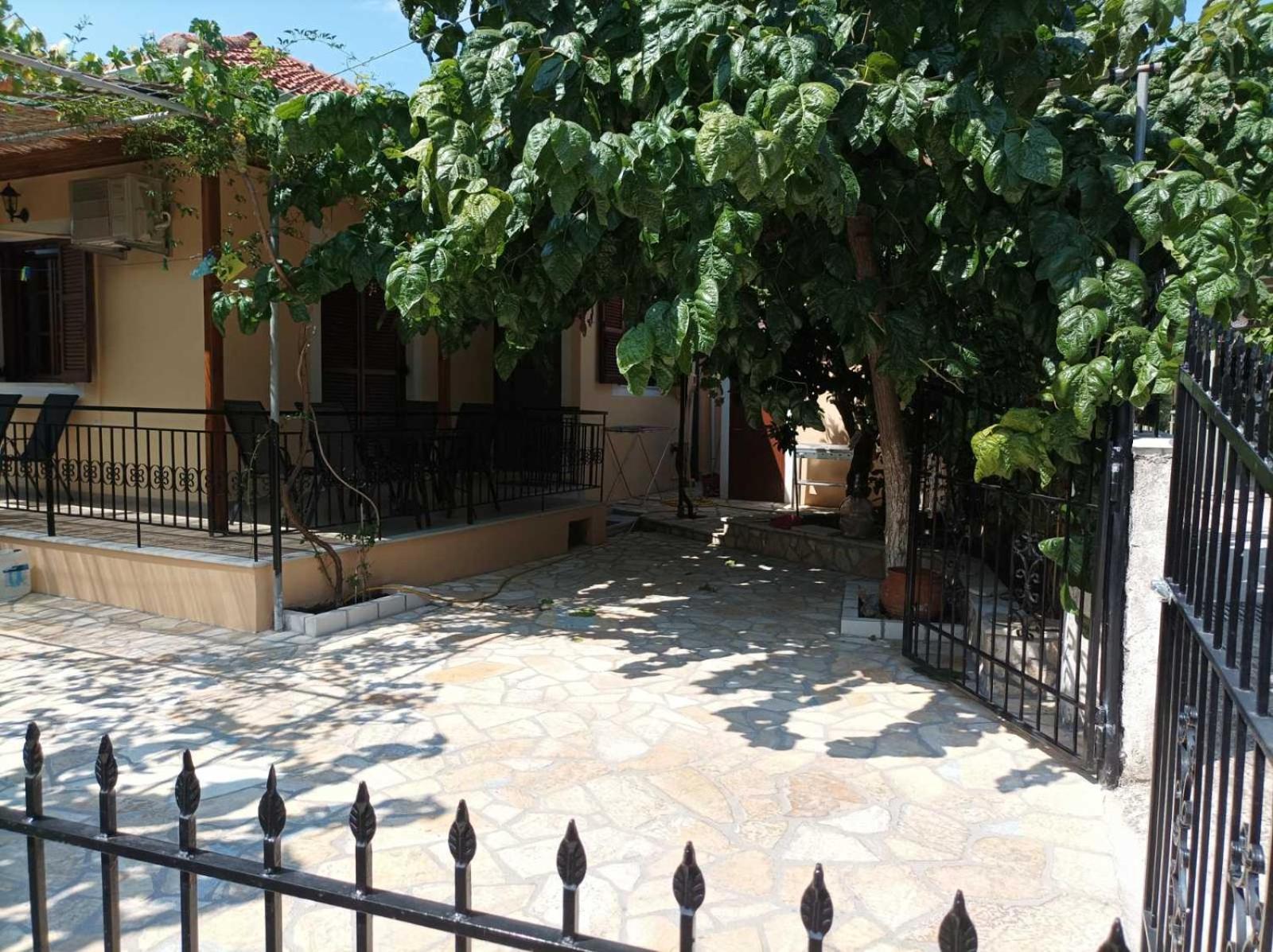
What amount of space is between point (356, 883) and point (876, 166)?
170 inches

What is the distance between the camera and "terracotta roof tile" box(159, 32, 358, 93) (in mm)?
5734

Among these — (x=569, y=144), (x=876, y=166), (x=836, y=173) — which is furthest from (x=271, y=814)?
(x=876, y=166)

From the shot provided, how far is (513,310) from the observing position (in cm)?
485

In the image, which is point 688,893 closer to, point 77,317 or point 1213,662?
point 1213,662

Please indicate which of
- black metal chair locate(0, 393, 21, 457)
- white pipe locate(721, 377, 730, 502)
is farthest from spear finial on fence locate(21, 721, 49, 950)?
white pipe locate(721, 377, 730, 502)

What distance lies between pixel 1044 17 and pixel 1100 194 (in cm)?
76

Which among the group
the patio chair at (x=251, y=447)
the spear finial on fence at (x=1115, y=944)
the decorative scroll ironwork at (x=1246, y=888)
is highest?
the patio chair at (x=251, y=447)

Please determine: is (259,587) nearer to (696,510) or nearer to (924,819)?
(924,819)

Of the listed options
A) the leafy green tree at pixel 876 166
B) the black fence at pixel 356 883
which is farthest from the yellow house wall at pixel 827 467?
the black fence at pixel 356 883

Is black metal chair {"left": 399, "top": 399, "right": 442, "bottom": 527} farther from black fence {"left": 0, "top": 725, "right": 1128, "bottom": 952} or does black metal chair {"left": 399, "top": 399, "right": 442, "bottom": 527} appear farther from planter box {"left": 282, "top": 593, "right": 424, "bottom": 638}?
black fence {"left": 0, "top": 725, "right": 1128, "bottom": 952}

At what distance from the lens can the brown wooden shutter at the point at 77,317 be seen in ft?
27.3

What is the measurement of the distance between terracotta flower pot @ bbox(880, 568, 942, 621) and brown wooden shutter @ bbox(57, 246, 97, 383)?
708cm

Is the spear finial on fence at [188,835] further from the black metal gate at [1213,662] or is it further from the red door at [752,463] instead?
the red door at [752,463]

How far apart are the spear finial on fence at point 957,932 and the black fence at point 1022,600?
2.72 metres
